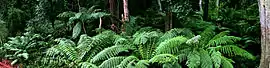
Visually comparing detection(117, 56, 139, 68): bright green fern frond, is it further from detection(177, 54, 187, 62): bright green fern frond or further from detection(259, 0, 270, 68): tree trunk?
detection(259, 0, 270, 68): tree trunk

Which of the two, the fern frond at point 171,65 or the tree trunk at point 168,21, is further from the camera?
the tree trunk at point 168,21

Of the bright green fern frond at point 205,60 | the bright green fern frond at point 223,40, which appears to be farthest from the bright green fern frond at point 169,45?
the bright green fern frond at point 223,40

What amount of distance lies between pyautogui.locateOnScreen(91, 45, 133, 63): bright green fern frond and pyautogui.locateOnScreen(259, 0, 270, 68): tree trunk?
2625 millimetres

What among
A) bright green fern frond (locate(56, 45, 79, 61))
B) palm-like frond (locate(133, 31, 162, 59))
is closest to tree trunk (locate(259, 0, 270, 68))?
palm-like frond (locate(133, 31, 162, 59))

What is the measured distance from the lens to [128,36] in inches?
318

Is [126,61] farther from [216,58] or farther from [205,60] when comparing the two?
[216,58]

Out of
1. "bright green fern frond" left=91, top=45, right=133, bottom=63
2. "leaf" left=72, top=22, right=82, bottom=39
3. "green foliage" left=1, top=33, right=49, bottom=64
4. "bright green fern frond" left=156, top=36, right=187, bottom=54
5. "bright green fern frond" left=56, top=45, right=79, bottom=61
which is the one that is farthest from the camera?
"leaf" left=72, top=22, right=82, bottom=39

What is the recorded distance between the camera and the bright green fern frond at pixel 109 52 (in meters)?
6.99

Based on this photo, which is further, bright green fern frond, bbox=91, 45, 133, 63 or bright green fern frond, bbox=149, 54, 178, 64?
bright green fern frond, bbox=91, 45, 133, 63

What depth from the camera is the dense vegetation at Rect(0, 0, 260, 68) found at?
6.77 meters

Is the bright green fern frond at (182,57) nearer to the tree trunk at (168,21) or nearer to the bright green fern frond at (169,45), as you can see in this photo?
the bright green fern frond at (169,45)

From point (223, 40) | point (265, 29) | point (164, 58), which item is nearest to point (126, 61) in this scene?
point (164, 58)

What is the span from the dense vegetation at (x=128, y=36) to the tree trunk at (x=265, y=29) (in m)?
0.50

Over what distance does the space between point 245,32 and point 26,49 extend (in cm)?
579
